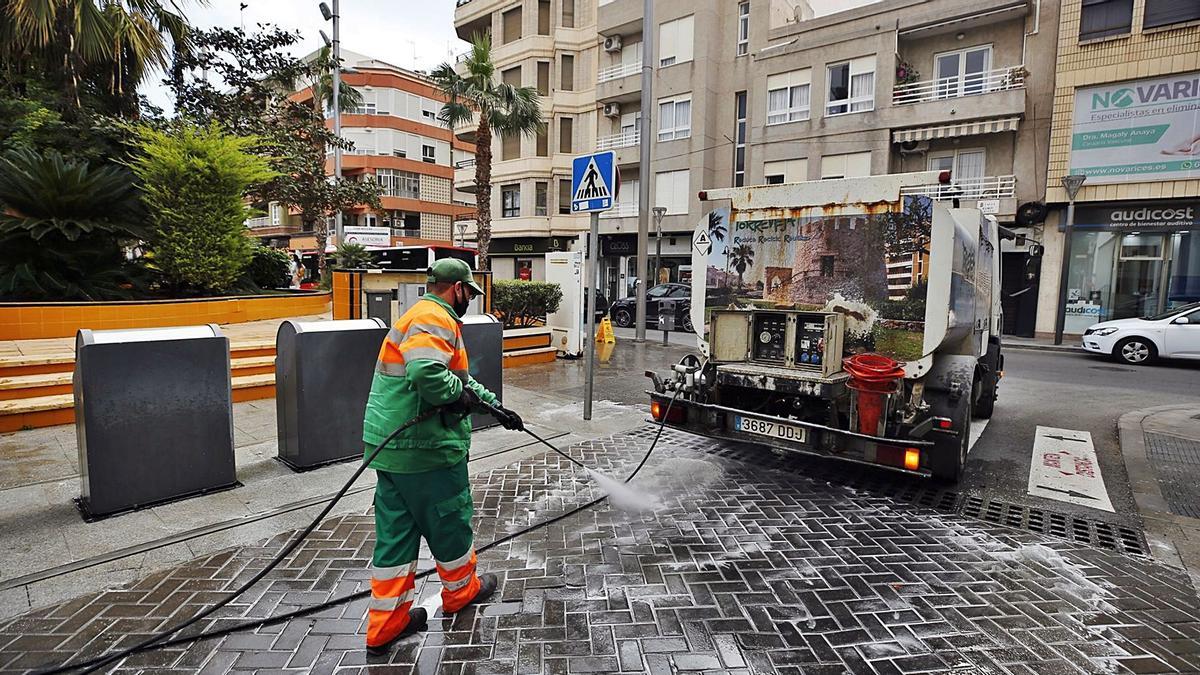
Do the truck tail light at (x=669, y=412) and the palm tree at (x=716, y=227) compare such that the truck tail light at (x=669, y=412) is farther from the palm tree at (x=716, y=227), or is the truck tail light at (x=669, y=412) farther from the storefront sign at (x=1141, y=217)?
the storefront sign at (x=1141, y=217)

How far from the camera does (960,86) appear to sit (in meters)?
21.1

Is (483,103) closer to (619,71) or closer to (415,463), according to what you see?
(619,71)

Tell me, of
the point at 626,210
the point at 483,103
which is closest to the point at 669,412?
the point at 483,103

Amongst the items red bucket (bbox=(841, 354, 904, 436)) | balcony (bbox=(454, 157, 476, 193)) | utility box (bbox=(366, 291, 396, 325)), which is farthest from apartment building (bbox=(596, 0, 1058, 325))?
red bucket (bbox=(841, 354, 904, 436))

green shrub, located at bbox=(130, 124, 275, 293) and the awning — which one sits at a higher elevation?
the awning

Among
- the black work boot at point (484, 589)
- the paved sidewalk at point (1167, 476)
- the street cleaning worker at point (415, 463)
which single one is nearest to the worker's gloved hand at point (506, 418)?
the street cleaning worker at point (415, 463)

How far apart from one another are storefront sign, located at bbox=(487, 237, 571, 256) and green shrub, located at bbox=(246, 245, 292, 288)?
1817 centimetres

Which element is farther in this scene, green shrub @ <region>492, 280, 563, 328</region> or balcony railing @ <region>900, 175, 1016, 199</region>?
balcony railing @ <region>900, 175, 1016, 199</region>

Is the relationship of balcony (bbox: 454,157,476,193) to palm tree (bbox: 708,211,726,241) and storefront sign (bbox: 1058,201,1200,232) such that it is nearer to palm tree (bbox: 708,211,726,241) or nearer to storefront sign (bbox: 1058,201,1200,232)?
storefront sign (bbox: 1058,201,1200,232)

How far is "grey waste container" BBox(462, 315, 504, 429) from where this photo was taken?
614 centimetres

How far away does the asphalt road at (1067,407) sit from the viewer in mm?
5168

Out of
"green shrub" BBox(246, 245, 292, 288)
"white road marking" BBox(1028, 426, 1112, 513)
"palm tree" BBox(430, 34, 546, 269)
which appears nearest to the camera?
"white road marking" BBox(1028, 426, 1112, 513)

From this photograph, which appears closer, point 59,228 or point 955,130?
point 59,228

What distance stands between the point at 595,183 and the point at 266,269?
933cm
